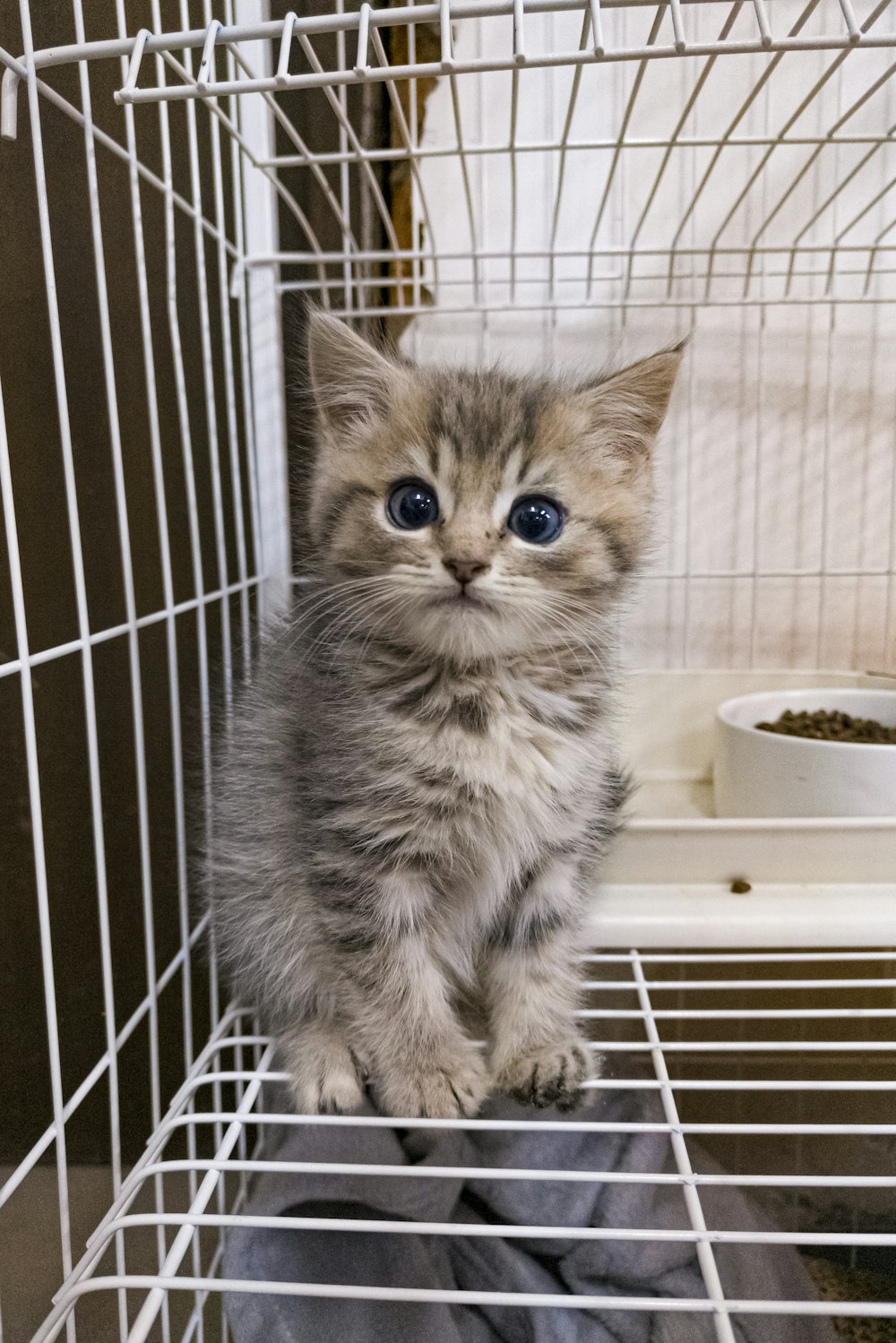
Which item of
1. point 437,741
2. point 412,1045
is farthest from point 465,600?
point 412,1045

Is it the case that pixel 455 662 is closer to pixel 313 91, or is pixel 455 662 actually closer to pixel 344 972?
pixel 344 972

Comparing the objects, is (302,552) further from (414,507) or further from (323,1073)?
(323,1073)

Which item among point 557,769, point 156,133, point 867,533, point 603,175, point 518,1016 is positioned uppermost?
point 603,175

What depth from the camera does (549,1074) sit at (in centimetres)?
76

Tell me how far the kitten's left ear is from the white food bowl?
1.34 feet

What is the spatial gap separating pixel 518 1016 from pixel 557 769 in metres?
0.24

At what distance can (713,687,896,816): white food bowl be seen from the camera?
0.99 metres

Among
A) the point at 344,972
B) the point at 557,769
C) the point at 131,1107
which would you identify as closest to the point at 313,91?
the point at 557,769

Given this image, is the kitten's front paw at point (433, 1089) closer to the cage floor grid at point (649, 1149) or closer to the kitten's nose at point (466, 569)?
the cage floor grid at point (649, 1149)

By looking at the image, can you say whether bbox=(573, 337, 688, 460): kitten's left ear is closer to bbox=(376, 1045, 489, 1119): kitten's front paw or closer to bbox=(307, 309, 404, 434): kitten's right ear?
bbox=(307, 309, 404, 434): kitten's right ear

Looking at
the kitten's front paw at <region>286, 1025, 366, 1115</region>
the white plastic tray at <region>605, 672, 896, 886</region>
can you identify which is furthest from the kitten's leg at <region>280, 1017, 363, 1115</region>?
the white plastic tray at <region>605, 672, 896, 886</region>

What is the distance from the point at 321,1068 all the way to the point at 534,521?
51 centimetres

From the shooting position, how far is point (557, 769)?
781 millimetres

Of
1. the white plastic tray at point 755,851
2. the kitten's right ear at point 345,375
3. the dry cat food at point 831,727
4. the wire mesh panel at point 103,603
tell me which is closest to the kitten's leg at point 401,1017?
the wire mesh panel at point 103,603
